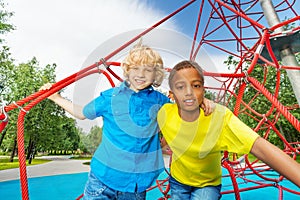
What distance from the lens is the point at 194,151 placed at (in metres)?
0.94

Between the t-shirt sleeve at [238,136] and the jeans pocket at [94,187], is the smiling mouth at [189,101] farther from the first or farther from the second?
the jeans pocket at [94,187]

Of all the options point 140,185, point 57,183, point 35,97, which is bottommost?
point 57,183

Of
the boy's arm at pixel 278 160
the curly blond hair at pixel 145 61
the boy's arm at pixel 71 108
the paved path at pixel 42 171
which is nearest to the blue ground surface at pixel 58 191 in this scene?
the paved path at pixel 42 171

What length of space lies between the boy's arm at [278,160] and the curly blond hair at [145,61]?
455 mm

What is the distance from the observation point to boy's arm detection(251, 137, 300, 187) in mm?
602

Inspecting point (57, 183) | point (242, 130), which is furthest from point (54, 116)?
point (242, 130)

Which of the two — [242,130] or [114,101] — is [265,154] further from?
[114,101]

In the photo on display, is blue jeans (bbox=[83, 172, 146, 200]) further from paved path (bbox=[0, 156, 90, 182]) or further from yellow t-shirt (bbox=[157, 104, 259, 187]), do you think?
paved path (bbox=[0, 156, 90, 182])

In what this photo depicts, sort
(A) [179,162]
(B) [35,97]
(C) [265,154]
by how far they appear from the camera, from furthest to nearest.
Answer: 1. (B) [35,97]
2. (A) [179,162]
3. (C) [265,154]

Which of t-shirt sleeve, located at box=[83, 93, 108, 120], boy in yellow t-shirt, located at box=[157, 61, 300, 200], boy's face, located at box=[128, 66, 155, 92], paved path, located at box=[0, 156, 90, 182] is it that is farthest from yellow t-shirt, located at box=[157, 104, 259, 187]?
paved path, located at box=[0, 156, 90, 182]

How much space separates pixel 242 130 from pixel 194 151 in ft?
0.77

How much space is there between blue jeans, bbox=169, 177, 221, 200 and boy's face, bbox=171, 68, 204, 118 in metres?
0.31

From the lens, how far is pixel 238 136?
76 cm

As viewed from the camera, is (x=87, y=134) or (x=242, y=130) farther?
(x=87, y=134)
